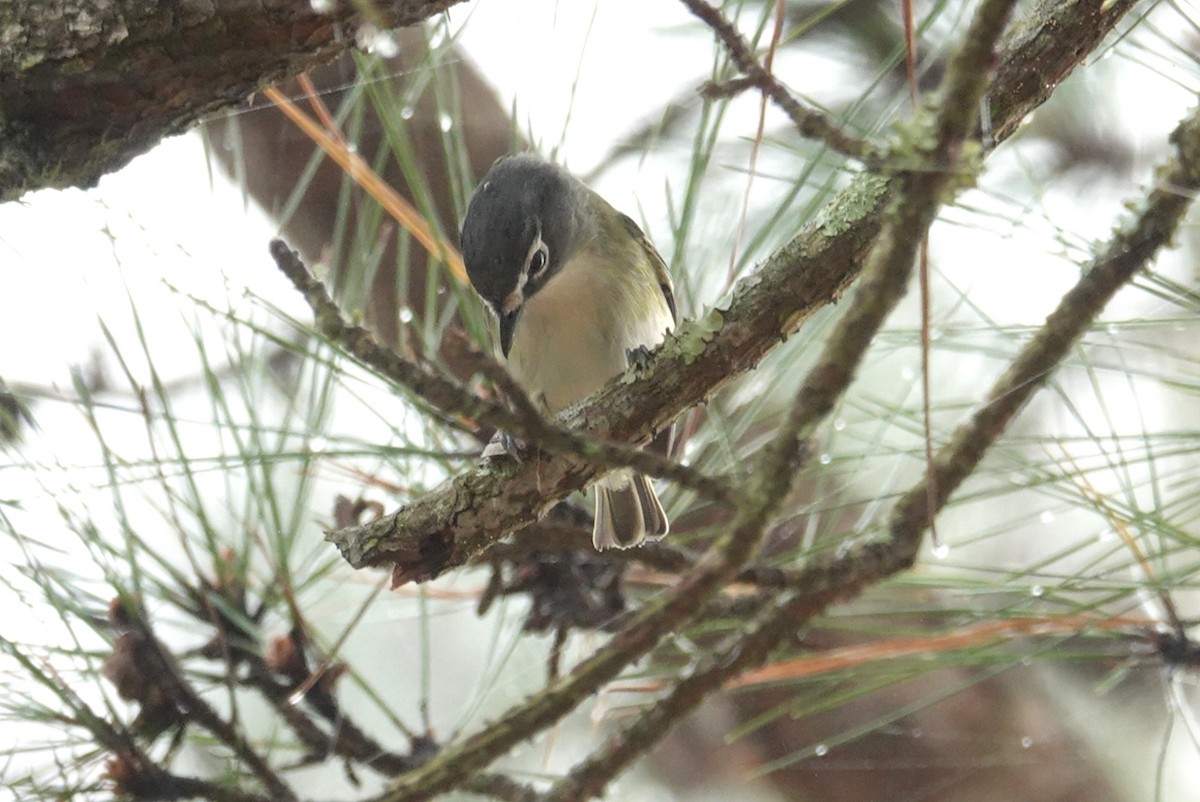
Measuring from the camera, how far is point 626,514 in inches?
63.6

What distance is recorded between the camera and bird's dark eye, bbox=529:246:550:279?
5.58 ft

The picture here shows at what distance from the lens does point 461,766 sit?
0.70m

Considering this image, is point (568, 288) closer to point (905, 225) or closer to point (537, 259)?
point (537, 259)

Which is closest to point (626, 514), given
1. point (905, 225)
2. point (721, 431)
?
point (721, 431)

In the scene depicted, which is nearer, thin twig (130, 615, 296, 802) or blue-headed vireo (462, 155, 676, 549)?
thin twig (130, 615, 296, 802)

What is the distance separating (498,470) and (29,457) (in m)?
0.53

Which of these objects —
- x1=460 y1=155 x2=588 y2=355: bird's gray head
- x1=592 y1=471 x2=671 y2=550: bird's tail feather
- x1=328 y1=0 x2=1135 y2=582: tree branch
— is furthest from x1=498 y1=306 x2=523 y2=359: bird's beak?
x1=328 y1=0 x2=1135 y2=582: tree branch

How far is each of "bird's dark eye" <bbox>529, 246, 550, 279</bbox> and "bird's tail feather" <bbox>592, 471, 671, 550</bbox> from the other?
315 millimetres

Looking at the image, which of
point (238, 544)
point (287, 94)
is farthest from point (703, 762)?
point (287, 94)

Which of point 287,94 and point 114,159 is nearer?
point 114,159

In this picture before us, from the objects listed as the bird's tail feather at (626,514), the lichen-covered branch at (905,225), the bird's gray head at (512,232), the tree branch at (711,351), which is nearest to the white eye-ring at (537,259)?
the bird's gray head at (512,232)

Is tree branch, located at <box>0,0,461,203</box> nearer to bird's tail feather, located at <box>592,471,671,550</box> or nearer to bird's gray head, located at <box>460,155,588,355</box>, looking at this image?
bird's gray head, located at <box>460,155,588,355</box>

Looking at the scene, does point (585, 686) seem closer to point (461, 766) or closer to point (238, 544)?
point (461, 766)

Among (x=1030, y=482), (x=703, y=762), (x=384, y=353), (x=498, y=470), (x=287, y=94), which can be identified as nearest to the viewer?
(x=384, y=353)
